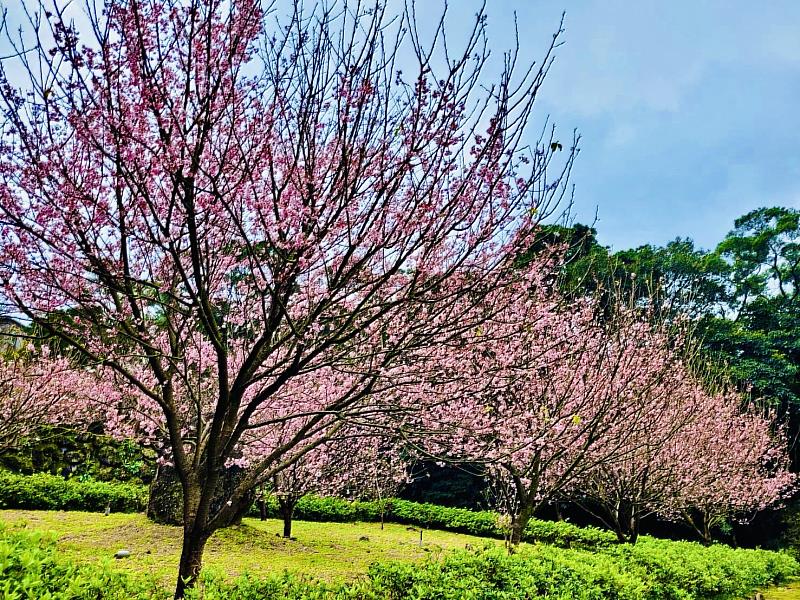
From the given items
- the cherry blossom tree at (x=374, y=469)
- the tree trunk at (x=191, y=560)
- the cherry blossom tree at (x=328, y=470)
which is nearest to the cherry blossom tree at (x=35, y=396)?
the cherry blossom tree at (x=328, y=470)

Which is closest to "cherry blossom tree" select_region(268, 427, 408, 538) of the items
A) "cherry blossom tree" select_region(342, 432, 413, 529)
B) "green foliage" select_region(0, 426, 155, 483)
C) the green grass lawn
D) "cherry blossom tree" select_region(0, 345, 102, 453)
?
"cherry blossom tree" select_region(342, 432, 413, 529)

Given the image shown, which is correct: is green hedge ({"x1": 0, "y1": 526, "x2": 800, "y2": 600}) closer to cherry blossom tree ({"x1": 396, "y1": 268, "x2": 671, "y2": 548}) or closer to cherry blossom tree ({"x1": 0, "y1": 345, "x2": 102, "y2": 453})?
cherry blossom tree ({"x1": 396, "y1": 268, "x2": 671, "y2": 548})

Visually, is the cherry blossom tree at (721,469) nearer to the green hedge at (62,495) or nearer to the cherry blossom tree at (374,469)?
the cherry blossom tree at (374,469)

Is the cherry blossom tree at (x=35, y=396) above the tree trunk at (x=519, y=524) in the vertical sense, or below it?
above

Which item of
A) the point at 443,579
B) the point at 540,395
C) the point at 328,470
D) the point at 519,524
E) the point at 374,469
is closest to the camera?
the point at 443,579

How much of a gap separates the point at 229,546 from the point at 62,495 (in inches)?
336

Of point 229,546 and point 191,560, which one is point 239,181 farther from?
point 229,546

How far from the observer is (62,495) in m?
15.8

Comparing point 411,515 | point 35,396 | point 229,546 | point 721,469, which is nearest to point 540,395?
point 229,546

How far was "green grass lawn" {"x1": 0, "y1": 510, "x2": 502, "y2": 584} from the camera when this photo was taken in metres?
8.71

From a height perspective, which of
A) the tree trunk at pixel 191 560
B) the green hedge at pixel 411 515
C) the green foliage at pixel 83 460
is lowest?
the green hedge at pixel 411 515

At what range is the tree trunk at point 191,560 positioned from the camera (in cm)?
392

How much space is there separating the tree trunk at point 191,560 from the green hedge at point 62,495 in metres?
13.5

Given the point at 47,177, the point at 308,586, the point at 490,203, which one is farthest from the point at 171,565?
the point at 490,203
